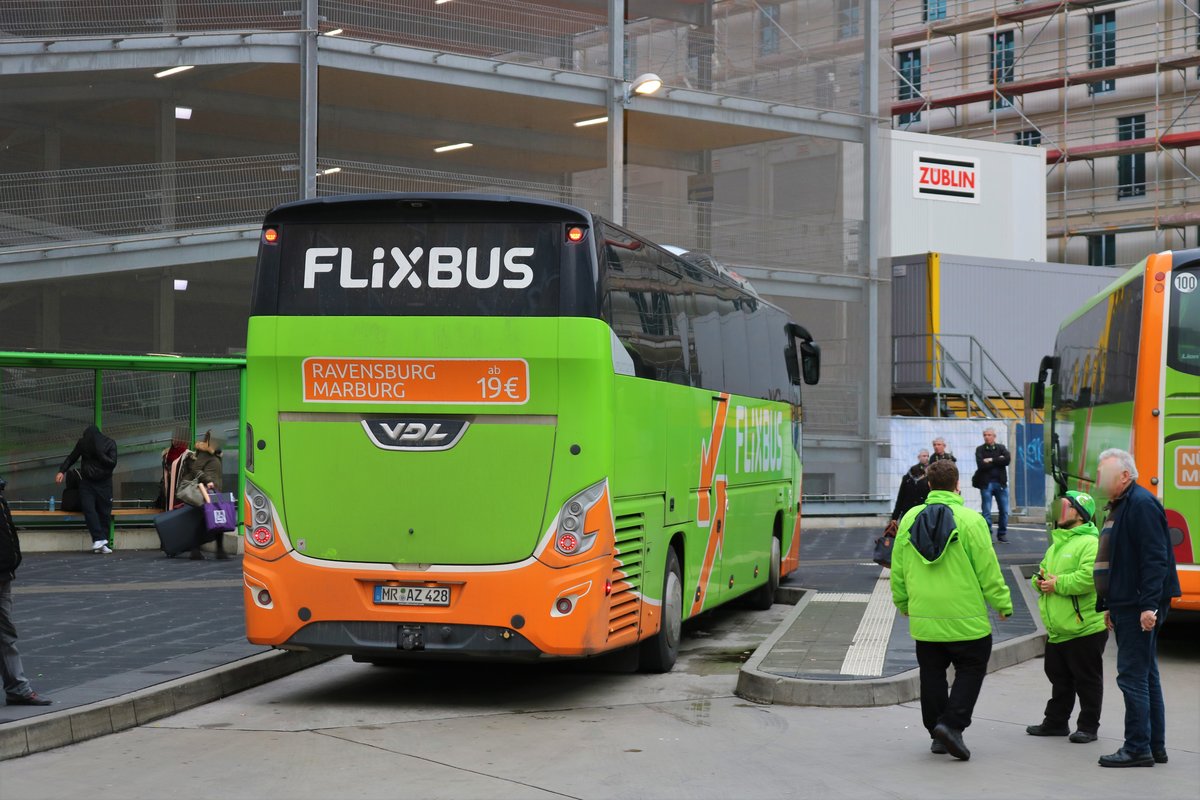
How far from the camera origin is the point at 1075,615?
8.62 meters

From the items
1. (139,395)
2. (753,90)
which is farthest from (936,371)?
(139,395)

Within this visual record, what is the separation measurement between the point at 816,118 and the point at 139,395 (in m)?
14.5

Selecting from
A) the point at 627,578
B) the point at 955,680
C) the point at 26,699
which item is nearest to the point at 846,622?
the point at 627,578

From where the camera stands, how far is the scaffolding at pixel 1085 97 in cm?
4834

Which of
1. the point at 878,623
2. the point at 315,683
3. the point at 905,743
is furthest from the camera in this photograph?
the point at 878,623

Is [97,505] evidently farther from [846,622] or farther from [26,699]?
[26,699]

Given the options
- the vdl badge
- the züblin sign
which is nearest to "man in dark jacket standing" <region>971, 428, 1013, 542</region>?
the vdl badge

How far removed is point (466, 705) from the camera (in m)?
10.0

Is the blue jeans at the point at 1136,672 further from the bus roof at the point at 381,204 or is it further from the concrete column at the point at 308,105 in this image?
the concrete column at the point at 308,105

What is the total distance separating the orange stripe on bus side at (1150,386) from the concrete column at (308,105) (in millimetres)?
13937

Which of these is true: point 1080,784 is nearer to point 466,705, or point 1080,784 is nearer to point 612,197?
point 466,705

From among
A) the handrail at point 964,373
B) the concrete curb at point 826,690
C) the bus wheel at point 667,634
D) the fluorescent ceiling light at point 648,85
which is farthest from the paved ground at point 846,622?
the handrail at point 964,373

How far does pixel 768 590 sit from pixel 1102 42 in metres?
38.8

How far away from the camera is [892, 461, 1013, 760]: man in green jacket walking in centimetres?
820
